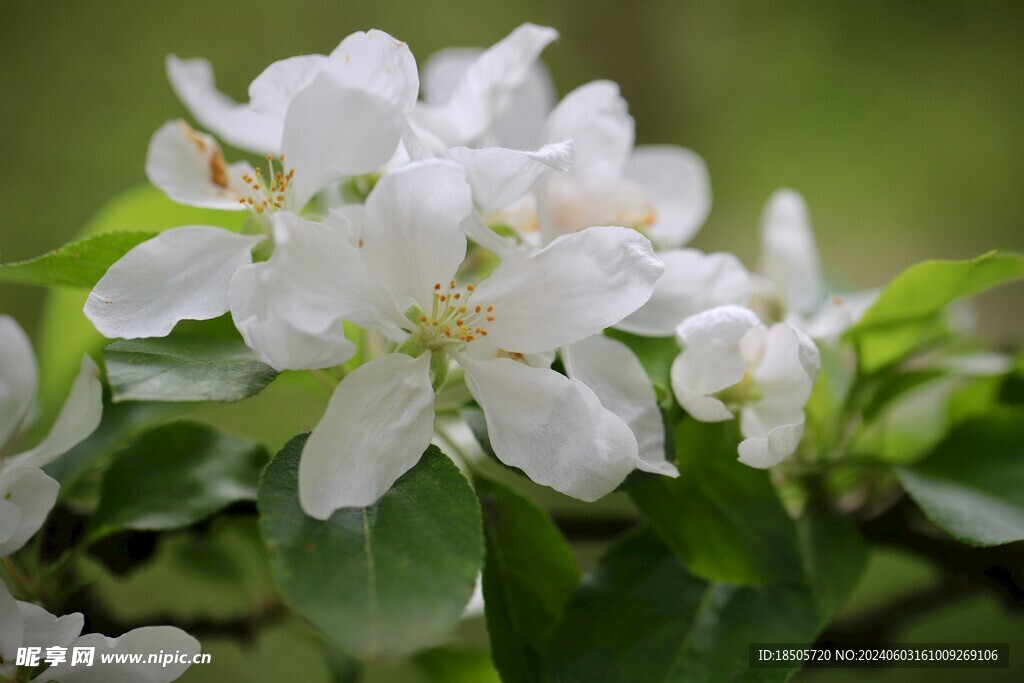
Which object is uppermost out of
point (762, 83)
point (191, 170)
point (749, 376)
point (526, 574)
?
point (191, 170)

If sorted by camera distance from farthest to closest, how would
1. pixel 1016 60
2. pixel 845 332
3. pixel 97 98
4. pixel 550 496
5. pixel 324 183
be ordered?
pixel 1016 60 < pixel 97 98 < pixel 550 496 < pixel 845 332 < pixel 324 183

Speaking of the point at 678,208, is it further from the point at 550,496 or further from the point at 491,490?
the point at 550,496

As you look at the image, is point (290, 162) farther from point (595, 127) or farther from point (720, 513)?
point (720, 513)

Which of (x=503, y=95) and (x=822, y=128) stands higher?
(x=503, y=95)

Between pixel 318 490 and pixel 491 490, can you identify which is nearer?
pixel 318 490

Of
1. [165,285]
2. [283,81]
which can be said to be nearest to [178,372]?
[165,285]

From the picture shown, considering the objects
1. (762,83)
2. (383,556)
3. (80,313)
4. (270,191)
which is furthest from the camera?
(762,83)

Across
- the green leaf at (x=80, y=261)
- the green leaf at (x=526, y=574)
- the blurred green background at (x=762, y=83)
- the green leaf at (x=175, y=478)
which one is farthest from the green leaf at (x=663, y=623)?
the blurred green background at (x=762, y=83)

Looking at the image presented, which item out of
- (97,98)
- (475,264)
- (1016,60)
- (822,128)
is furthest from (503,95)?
(1016,60)
